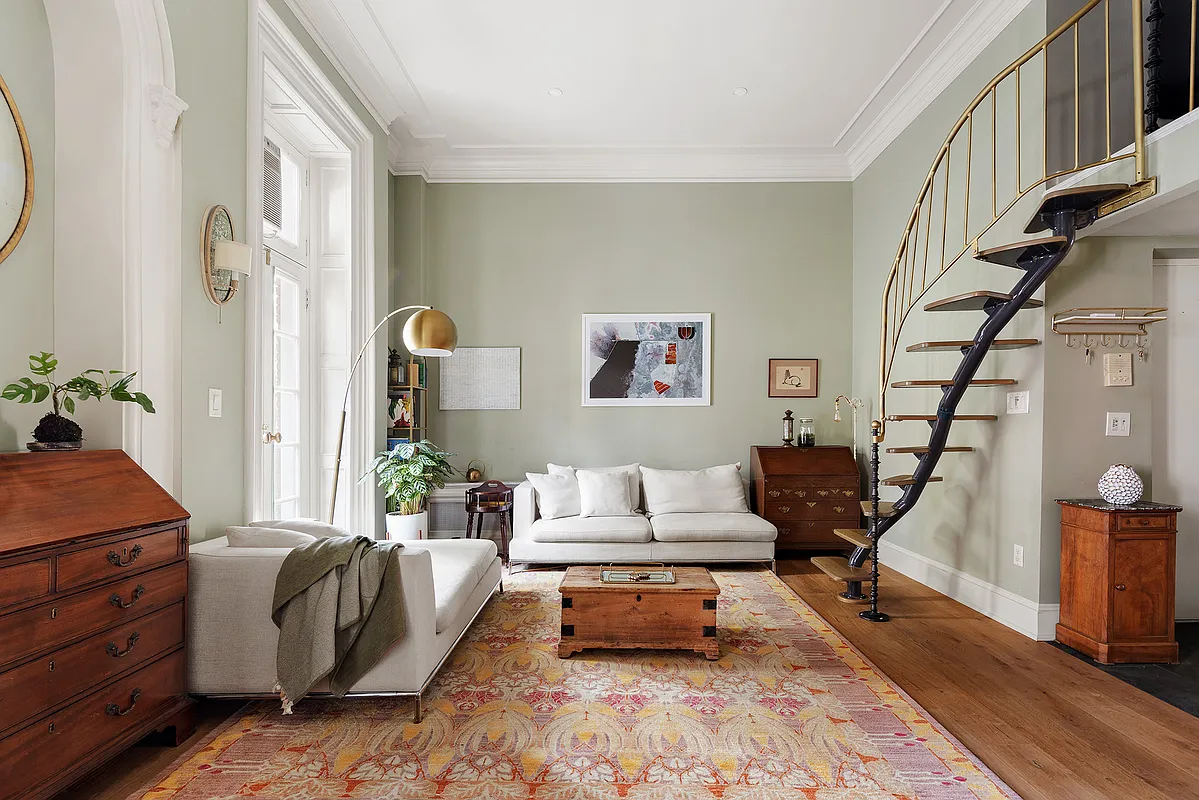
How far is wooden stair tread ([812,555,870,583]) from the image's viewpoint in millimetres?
4301

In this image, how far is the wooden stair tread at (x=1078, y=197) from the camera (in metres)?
2.94

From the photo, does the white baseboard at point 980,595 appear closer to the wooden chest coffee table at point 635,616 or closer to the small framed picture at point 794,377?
the small framed picture at point 794,377

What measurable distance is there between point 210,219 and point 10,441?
1203 mm

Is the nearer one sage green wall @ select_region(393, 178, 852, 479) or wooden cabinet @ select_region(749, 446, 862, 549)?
wooden cabinet @ select_region(749, 446, 862, 549)

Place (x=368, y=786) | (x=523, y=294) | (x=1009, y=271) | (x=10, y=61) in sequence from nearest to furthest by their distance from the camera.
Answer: (x=368, y=786), (x=10, y=61), (x=1009, y=271), (x=523, y=294)

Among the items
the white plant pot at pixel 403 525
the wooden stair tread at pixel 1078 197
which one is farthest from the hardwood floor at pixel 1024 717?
the white plant pot at pixel 403 525

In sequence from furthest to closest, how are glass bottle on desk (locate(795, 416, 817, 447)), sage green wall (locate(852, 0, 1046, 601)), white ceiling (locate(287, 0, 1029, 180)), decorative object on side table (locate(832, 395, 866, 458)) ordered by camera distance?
decorative object on side table (locate(832, 395, 866, 458)), glass bottle on desk (locate(795, 416, 817, 447)), white ceiling (locate(287, 0, 1029, 180)), sage green wall (locate(852, 0, 1046, 601))

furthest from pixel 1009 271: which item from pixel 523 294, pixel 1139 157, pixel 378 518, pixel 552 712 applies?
pixel 378 518

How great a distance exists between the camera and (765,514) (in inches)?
226

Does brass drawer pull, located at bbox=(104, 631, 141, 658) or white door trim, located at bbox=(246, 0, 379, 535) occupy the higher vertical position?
white door trim, located at bbox=(246, 0, 379, 535)

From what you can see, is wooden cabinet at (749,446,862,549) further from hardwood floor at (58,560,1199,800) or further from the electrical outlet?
the electrical outlet

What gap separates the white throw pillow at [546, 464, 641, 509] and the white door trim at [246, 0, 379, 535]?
1474 millimetres

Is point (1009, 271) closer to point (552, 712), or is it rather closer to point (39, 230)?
point (552, 712)

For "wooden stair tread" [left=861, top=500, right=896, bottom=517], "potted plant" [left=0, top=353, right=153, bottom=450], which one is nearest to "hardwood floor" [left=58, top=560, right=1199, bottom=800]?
"wooden stair tread" [left=861, top=500, right=896, bottom=517]
